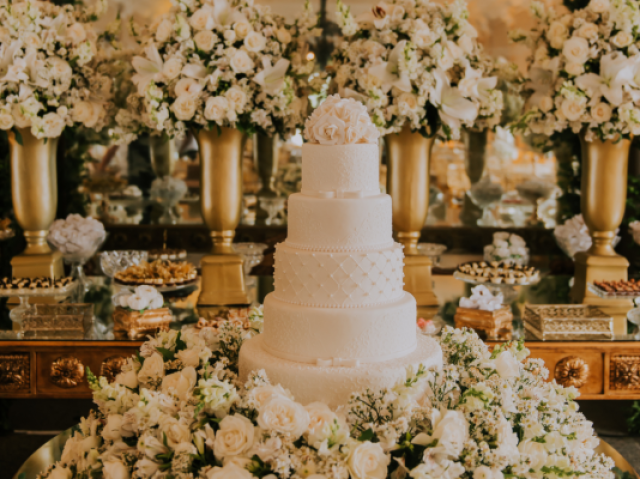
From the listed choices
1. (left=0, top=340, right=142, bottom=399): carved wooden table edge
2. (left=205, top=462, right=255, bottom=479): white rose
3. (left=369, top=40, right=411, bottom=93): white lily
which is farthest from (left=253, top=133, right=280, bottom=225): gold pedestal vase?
(left=205, top=462, right=255, bottom=479): white rose

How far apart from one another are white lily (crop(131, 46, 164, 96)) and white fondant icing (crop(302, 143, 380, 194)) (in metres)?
1.53

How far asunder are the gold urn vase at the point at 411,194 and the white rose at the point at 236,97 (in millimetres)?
724

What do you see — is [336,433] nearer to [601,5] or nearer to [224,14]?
[224,14]

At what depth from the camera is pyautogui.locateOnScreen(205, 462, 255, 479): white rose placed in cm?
137

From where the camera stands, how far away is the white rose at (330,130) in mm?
1731

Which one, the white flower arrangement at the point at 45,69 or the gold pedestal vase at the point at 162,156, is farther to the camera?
the gold pedestal vase at the point at 162,156

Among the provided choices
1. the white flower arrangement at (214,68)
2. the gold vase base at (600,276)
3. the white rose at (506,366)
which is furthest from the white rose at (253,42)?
the gold vase base at (600,276)

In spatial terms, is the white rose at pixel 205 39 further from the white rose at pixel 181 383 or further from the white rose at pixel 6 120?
the white rose at pixel 181 383

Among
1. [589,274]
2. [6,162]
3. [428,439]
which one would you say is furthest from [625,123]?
[6,162]

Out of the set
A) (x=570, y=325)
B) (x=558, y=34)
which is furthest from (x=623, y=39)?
(x=570, y=325)

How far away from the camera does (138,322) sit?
9.33ft

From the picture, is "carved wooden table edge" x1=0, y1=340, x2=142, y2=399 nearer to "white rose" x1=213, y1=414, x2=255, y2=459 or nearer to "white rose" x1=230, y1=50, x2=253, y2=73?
"white rose" x1=230, y1=50, x2=253, y2=73

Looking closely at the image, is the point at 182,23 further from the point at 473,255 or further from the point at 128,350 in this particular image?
the point at 473,255

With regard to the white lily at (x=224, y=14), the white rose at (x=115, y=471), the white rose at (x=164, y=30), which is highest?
the white lily at (x=224, y=14)
